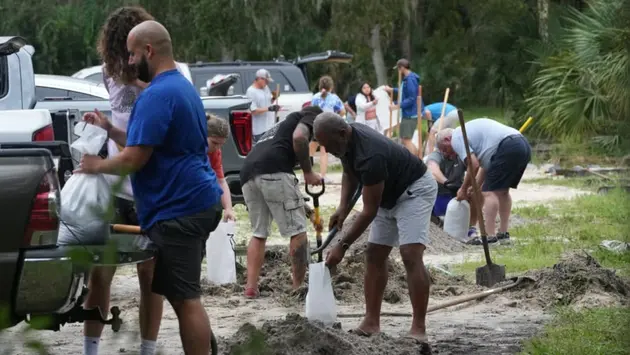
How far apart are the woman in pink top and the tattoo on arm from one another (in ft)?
8.87

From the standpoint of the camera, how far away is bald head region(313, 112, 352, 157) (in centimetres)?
761

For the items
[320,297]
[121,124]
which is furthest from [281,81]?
[121,124]

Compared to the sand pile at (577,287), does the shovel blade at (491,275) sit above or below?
below

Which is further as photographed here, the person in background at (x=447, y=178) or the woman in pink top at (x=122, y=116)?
the person in background at (x=447, y=178)

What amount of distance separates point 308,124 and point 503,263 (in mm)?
3015

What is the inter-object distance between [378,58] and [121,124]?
34.3 metres

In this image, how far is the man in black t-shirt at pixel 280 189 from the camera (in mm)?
9820

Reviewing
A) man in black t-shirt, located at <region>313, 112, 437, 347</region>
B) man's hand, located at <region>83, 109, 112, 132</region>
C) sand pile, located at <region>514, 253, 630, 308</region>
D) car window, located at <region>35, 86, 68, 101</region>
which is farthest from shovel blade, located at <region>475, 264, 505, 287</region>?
car window, located at <region>35, 86, 68, 101</region>

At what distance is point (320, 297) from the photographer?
821 centimetres

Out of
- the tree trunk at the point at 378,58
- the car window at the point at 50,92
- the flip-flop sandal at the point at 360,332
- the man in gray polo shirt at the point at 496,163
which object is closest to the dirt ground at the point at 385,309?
the flip-flop sandal at the point at 360,332

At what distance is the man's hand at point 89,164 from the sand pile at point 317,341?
140cm

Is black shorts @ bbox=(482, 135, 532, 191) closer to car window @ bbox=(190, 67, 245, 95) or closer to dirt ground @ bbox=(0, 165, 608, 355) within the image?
dirt ground @ bbox=(0, 165, 608, 355)

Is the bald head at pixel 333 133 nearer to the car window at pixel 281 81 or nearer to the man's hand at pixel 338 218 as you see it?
the man's hand at pixel 338 218

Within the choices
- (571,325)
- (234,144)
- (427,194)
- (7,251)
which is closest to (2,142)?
(7,251)
